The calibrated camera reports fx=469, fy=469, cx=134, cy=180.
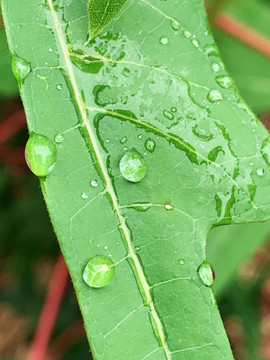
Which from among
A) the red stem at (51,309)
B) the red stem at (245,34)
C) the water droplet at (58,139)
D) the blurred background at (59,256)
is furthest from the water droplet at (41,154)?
the red stem at (51,309)

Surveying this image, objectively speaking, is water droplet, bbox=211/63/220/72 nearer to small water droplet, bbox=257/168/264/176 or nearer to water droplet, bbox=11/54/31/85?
small water droplet, bbox=257/168/264/176

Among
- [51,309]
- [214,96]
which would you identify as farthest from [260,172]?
[51,309]

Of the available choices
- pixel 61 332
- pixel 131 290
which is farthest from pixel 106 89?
pixel 61 332

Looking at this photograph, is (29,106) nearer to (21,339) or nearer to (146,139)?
(146,139)

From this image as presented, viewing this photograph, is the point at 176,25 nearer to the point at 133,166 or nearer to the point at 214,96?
the point at 214,96

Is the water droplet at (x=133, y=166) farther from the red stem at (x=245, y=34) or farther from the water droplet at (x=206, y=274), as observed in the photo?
the red stem at (x=245, y=34)

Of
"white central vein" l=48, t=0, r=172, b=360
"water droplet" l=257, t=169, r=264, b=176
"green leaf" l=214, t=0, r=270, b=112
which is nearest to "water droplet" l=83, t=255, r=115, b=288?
"white central vein" l=48, t=0, r=172, b=360
